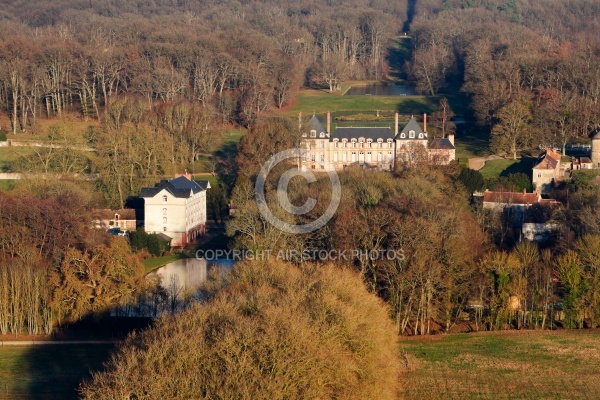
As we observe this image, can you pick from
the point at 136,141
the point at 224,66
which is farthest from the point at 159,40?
the point at 136,141

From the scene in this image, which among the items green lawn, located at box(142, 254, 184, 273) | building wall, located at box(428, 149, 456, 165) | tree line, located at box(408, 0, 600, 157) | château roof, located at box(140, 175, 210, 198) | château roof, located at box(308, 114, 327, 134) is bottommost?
green lawn, located at box(142, 254, 184, 273)

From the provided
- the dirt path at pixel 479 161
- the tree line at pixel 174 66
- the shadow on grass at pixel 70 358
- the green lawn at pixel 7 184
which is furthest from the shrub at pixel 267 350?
the tree line at pixel 174 66

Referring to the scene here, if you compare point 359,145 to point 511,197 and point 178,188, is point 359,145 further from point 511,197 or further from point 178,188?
point 178,188

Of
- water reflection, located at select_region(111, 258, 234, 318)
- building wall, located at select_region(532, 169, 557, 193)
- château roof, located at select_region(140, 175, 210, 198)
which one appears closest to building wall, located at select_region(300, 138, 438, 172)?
building wall, located at select_region(532, 169, 557, 193)

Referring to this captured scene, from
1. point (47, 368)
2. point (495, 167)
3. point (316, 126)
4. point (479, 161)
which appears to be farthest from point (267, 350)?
point (316, 126)

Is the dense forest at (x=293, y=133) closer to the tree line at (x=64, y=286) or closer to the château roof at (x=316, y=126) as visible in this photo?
the tree line at (x=64, y=286)

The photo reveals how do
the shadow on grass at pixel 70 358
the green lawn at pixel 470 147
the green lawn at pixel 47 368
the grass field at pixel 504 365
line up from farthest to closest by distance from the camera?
the green lawn at pixel 470 147, the grass field at pixel 504 365, the shadow on grass at pixel 70 358, the green lawn at pixel 47 368

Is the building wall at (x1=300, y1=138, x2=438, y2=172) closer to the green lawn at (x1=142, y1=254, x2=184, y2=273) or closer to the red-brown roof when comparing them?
the red-brown roof
